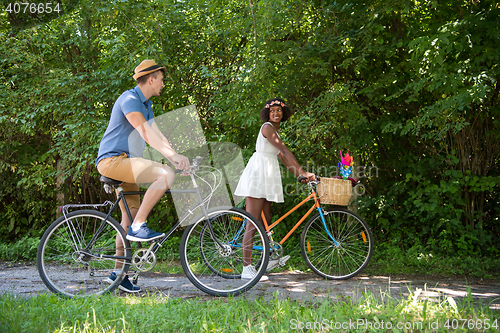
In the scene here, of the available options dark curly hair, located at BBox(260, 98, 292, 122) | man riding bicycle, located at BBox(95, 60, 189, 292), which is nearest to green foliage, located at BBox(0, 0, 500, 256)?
dark curly hair, located at BBox(260, 98, 292, 122)

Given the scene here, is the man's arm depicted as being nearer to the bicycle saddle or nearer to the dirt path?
the bicycle saddle

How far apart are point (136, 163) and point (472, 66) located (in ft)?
12.3

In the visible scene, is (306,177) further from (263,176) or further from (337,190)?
(263,176)

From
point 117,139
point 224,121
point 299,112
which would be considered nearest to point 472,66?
point 299,112

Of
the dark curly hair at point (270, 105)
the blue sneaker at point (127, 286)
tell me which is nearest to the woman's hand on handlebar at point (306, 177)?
the dark curly hair at point (270, 105)

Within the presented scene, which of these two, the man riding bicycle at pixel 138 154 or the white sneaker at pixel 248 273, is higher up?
the man riding bicycle at pixel 138 154

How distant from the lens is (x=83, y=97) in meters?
5.98

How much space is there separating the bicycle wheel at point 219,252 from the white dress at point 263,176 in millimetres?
462

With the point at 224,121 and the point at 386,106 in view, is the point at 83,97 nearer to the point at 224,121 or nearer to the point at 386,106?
the point at 224,121

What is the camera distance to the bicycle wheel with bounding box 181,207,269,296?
11.3 ft

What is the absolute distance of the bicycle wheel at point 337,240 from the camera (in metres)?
4.38

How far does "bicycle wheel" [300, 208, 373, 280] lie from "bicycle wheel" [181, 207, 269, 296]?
992 mm

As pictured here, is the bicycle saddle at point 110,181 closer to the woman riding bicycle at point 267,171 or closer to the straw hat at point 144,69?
the straw hat at point 144,69

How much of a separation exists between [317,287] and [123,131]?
2.35 metres
